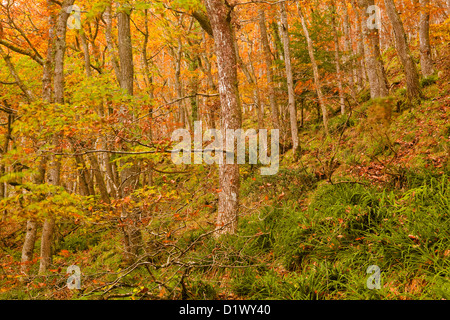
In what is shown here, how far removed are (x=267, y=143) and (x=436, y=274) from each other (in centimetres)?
1101

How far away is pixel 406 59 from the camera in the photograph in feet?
25.2

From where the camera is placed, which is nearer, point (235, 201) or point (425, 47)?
point (235, 201)

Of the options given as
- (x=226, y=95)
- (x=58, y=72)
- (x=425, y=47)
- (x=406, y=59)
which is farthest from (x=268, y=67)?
(x=58, y=72)

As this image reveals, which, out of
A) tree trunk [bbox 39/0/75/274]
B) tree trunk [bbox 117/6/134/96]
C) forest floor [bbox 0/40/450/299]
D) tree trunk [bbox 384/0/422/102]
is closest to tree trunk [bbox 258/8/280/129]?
tree trunk [bbox 384/0/422/102]

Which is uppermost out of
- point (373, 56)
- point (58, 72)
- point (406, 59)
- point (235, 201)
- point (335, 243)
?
point (373, 56)

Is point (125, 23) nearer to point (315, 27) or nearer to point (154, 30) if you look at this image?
point (154, 30)

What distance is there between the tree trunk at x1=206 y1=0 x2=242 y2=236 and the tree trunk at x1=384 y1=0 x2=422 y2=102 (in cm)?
538

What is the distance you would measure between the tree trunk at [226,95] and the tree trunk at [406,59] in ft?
17.6

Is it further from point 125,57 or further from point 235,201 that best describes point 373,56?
point 125,57

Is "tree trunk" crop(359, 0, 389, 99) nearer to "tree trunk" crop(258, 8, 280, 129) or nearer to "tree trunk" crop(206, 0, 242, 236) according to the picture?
"tree trunk" crop(258, 8, 280, 129)

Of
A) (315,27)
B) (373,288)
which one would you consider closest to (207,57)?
(315,27)

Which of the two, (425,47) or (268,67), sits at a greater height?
(268,67)

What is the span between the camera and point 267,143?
1377 cm

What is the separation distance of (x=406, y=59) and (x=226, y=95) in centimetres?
572
